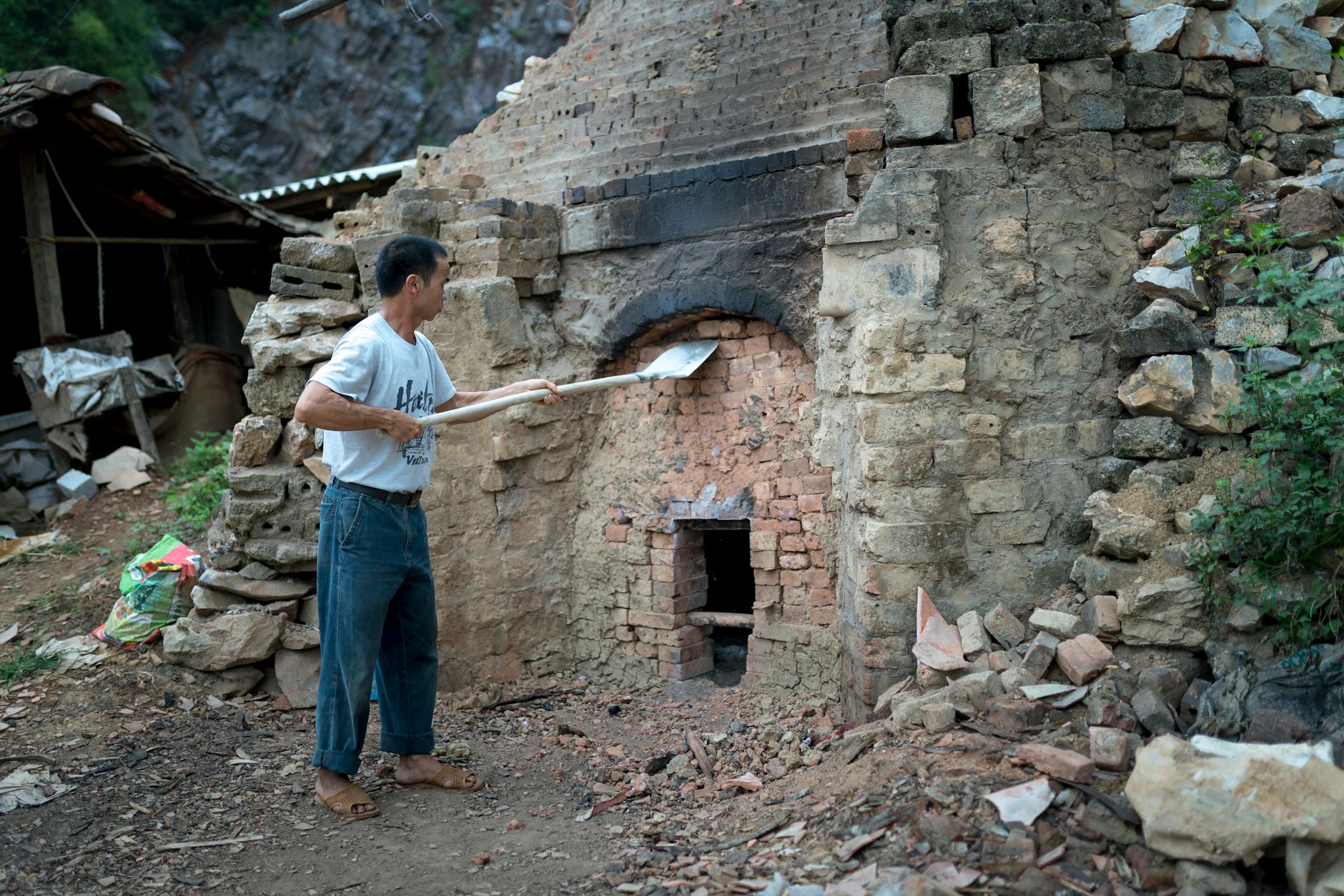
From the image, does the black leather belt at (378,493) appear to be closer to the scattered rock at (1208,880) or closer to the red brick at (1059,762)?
the red brick at (1059,762)

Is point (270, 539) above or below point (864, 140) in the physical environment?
below

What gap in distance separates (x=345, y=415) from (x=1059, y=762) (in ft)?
8.10

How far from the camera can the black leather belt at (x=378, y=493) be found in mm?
3654

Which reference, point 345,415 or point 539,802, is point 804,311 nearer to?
point 345,415

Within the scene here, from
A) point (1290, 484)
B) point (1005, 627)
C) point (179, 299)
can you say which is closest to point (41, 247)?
point (179, 299)

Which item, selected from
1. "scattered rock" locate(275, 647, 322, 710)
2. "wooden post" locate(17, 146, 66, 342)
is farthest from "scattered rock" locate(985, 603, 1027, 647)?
"wooden post" locate(17, 146, 66, 342)

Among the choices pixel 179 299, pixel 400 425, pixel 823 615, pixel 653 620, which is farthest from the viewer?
pixel 179 299

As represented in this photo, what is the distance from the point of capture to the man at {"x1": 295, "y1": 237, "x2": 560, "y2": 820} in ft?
11.8

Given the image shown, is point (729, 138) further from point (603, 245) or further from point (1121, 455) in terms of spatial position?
point (1121, 455)

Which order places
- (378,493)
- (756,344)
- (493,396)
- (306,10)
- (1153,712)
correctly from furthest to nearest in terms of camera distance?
1. (306,10)
2. (756,344)
3. (493,396)
4. (378,493)
5. (1153,712)

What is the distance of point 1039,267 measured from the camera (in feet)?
13.0

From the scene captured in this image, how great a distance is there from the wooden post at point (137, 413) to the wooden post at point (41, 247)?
641mm

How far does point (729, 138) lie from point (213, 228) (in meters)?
6.82

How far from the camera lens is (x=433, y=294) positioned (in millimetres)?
3844
